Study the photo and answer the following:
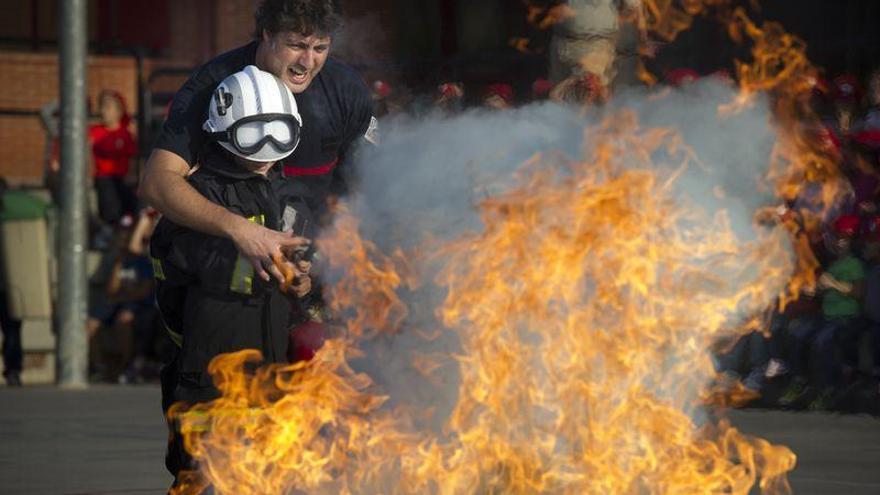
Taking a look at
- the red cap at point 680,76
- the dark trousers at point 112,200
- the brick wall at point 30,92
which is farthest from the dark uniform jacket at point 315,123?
the brick wall at point 30,92

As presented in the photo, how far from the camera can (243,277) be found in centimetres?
574

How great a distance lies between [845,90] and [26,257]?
702 centimetres

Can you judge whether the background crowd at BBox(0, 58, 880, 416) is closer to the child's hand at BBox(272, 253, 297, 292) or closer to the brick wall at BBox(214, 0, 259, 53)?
the child's hand at BBox(272, 253, 297, 292)

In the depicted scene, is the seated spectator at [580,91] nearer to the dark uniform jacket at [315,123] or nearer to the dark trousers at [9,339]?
the dark uniform jacket at [315,123]

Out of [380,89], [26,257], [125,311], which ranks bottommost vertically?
[125,311]

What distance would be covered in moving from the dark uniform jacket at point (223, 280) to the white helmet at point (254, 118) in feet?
0.38

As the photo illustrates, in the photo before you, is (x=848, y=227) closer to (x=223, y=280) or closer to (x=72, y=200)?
(x=72, y=200)

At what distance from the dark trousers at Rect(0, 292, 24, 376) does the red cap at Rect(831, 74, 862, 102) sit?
682 centimetres

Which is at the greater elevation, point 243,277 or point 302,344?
point 243,277

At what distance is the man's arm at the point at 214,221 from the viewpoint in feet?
18.3

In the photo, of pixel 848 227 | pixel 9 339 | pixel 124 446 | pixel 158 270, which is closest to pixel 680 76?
pixel 848 227

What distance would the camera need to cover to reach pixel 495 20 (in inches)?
669

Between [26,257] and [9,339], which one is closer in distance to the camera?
[9,339]

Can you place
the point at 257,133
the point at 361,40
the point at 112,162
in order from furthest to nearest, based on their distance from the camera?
1. the point at 112,162
2. the point at 361,40
3. the point at 257,133
